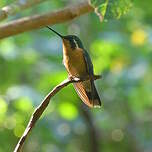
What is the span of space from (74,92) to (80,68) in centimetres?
259

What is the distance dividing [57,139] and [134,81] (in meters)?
0.81

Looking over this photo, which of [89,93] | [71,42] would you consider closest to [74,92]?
[71,42]

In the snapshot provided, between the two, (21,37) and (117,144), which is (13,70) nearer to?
(21,37)

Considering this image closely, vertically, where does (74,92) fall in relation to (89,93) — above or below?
below

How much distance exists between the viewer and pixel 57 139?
5219 millimetres

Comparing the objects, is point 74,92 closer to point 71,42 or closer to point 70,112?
point 70,112

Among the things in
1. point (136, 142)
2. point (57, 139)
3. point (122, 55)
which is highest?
point (122, 55)

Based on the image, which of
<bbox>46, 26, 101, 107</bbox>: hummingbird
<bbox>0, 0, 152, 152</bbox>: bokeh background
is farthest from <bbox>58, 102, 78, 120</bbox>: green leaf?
<bbox>46, 26, 101, 107</bbox>: hummingbird

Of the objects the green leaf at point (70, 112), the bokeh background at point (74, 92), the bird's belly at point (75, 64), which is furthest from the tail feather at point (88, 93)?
the green leaf at point (70, 112)

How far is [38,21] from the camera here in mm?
2674

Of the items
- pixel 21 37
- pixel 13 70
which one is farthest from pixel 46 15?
pixel 21 37

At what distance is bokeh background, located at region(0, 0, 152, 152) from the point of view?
16.8 feet

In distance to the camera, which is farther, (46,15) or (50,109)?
(50,109)

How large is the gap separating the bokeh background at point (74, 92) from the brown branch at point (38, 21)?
2.14 m
